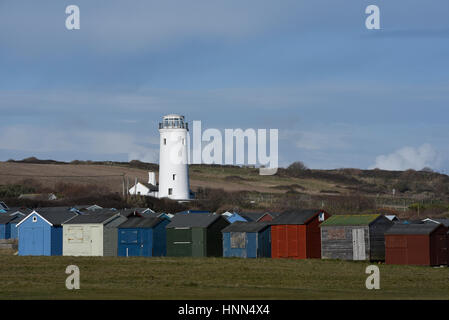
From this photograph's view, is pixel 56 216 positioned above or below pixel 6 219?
above

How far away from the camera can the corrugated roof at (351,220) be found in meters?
47.8

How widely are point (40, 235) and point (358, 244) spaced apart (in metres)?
23.0

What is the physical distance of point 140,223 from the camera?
55.4 metres

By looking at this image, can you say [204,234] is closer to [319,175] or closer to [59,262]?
[59,262]

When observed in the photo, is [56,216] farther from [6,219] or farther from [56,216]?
[6,219]

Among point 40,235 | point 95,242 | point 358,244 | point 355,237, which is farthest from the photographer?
point 40,235

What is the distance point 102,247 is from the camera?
55.8 metres

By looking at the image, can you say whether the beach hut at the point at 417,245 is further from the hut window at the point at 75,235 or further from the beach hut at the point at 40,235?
the beach hut at the point at 40,235

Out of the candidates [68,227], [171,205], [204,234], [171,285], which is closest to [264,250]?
[204,234]

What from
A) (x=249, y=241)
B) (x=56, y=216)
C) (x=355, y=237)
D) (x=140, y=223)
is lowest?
(x=249, y=241)

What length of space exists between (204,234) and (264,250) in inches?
169

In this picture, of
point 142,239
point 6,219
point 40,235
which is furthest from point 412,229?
point 6,219

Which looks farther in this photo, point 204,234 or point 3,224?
point 3,224

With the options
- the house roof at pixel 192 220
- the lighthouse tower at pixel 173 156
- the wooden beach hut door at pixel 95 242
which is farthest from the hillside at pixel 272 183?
the wooden beach hut door at pixel 95 242
